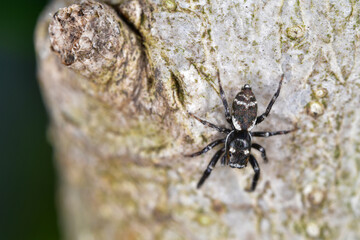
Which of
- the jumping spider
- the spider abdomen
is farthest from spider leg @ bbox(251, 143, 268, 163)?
the spider abdomen

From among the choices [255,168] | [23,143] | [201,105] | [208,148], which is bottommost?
[255,168]

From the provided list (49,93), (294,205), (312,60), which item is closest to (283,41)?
(312,60)

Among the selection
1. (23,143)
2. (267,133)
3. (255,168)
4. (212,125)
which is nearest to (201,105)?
(212,125)

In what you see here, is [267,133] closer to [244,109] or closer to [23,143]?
[244,109]

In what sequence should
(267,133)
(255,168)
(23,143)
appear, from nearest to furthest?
(267,133), (255,168), (23,143)

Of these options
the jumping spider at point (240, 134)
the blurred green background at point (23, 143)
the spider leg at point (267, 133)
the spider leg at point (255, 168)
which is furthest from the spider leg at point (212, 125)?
the blurred green background at point (23, 143)

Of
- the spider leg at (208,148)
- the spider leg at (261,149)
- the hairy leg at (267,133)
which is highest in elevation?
the spider leg at (208,148)

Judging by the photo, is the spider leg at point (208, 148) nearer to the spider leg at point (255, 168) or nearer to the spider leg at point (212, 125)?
the spider leg at point (212, 125)
